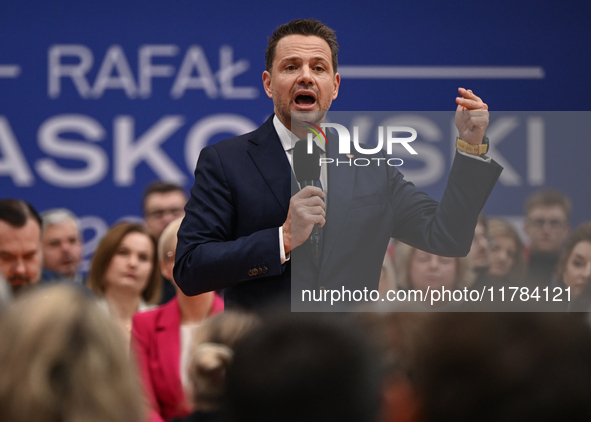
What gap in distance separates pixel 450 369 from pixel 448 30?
4308 mm

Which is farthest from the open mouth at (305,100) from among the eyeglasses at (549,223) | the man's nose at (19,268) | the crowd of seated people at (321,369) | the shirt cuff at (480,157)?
the man's nose at (19,268)

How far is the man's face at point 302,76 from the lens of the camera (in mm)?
2049

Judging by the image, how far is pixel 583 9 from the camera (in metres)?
5.08

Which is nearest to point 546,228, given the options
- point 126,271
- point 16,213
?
point 126,271

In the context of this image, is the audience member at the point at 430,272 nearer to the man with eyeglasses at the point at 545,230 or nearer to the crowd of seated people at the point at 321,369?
the man with eyeglasses at the point at 545,230

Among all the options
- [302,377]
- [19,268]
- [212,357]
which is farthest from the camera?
[19,268]

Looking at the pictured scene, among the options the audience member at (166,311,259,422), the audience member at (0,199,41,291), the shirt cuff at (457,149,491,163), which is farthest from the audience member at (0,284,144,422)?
the audience member at (0,199,41,291)

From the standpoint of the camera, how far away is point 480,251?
5.88ft

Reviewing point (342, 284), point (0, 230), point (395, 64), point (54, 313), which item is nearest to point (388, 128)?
point (342, 284)

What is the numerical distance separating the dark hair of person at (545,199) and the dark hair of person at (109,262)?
2.31 meters

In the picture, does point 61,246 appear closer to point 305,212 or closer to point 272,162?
point 272,162

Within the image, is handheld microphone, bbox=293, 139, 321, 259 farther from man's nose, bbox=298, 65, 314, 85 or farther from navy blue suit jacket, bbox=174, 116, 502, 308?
man's nose, bbox=298, 65, 314, 85

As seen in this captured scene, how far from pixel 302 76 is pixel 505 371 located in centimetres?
115

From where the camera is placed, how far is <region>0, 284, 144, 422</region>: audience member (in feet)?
3.57
